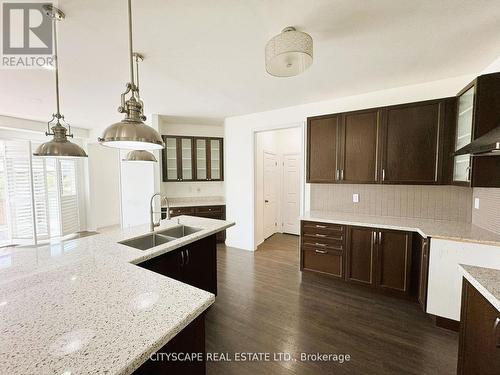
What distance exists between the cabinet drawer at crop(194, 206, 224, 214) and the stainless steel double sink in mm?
1937

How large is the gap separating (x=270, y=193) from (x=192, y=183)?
1.83 meters

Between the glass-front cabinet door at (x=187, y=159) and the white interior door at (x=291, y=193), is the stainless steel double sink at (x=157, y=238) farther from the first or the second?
the white interior door at (x=291, y=193)

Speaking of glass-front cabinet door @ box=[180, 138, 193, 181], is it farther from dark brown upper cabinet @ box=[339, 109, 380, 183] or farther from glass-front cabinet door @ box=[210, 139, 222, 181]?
dark brown upper cabinet @ box=[339, 109, 380, 183]

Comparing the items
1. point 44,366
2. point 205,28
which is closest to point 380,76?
point 205,28

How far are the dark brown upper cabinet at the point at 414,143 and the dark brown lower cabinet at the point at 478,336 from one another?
1582 millimetres

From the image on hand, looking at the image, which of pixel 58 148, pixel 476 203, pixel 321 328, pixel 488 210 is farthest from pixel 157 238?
pixel 476 203

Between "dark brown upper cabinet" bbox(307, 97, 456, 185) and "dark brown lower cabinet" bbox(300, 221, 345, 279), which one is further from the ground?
"dark brown upper cabinet" bbox(307, 97, 456, 185)

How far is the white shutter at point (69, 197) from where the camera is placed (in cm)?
499

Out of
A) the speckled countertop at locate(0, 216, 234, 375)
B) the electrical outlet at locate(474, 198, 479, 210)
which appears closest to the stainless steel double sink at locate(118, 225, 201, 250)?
the speckled countertop at locate(0, 216, 234, 375)

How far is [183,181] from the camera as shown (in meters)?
4.67

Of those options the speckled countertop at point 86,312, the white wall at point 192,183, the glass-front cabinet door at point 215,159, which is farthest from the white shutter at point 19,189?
the speckled countertop at point 86,312

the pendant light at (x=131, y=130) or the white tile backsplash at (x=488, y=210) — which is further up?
the pendant light at (x=131, y=130)

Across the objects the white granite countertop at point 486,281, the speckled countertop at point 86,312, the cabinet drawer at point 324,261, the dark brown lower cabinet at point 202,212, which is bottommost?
the cabinet drawer at point 324,261

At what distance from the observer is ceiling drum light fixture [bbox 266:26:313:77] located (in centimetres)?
152
